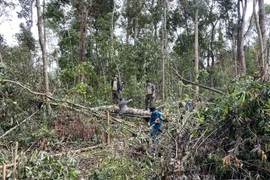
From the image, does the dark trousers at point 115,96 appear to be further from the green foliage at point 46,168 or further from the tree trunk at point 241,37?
the tree trunk at point 241,37

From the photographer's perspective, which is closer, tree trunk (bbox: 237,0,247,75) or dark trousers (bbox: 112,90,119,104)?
dark trousers (bbox: 112,90,119,104)

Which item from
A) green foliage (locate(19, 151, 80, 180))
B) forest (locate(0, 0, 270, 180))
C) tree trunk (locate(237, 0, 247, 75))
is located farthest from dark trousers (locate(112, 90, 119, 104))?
tree trunk (locate(237, 0, 247, 75))

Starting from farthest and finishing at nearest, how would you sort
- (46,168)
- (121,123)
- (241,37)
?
(241,37), (121,123), (46,168)

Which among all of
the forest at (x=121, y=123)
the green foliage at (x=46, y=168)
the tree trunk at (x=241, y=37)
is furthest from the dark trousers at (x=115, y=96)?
the tree trunk at (x=241, y=37)

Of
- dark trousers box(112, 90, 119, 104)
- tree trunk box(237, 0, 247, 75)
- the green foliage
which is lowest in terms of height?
the green foliage

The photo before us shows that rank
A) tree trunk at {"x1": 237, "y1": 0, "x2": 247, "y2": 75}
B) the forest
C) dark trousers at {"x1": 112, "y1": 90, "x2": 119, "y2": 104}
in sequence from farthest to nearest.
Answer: tree trunk at {"x1": 237, "y1": 0, "x2": 247, "y2": 75}
dark trousers at {"x1": 112, "y1": 90, "x2": 119, "y2": 104}
the forest

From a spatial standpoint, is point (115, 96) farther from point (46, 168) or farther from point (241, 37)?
point (241, 37)

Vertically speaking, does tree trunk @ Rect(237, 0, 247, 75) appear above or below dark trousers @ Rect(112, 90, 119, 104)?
above

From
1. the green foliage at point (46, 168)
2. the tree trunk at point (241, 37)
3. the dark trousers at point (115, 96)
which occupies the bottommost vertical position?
the green foliage at point (46, 168)

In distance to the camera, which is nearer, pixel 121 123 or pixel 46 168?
pixel 46 168

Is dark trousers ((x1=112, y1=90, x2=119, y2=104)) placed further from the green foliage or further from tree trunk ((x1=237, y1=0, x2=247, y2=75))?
tree trunk ((x1=237, y1=0, x2=247, y2=75))

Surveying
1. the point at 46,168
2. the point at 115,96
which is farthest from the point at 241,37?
the point at 46,168

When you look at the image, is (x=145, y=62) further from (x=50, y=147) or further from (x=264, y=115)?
(x=264, y=115)

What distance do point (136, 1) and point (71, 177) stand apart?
58.0 feet
